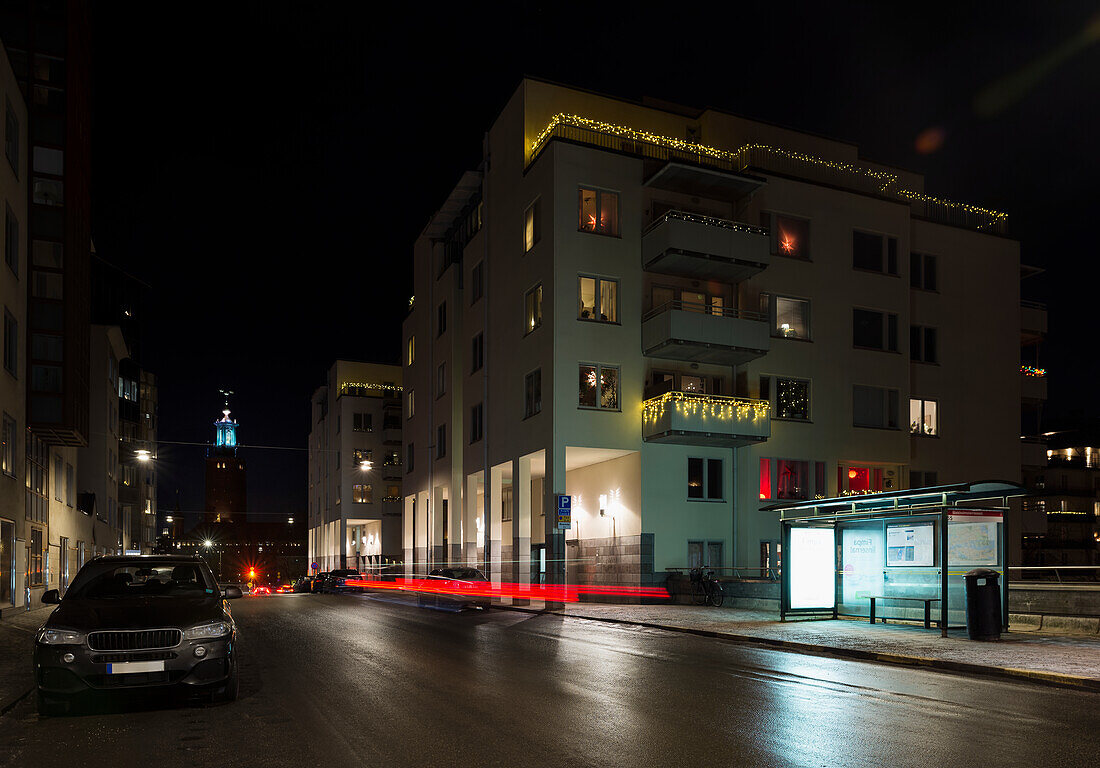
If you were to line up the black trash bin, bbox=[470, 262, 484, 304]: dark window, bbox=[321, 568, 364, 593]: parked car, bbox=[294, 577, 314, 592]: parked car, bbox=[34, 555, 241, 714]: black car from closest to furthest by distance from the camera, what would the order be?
bbox=[34, 555, 241, 714]: black car
the black trash bin
bbox=[470, 262, 484, 304]: dark window
bbox=[321, 568, 364, 593]: parked car
bbox=[294, 577, 314, 592]: parked car

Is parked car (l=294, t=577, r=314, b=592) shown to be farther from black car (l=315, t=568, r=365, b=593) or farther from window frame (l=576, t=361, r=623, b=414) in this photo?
window frame (l=576, t=361, r=623, b=414)

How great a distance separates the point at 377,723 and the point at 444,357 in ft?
134

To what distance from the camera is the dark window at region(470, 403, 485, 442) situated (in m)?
43.1

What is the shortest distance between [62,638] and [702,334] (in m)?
28.1

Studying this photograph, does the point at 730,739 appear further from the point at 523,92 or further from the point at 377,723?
the point at 523,92

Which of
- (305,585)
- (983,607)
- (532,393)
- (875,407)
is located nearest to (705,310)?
(532,393)

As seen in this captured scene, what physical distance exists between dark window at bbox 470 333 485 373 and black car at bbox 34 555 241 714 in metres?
33.4

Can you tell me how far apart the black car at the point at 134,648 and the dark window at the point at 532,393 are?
85.6ft

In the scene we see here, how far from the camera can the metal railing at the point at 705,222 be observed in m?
35.5

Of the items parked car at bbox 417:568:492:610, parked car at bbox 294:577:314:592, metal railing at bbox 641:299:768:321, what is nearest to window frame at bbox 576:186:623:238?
metal railing at bbox 641:299:768:321

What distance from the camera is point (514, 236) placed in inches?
1555

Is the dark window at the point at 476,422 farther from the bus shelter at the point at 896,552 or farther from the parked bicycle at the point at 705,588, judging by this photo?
the bus shelter at the point at 896,552

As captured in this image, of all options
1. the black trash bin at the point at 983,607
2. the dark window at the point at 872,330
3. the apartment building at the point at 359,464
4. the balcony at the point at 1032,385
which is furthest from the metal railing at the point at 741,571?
the apartment building at the point at 359,464

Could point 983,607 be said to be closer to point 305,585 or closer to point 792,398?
point 792,398
